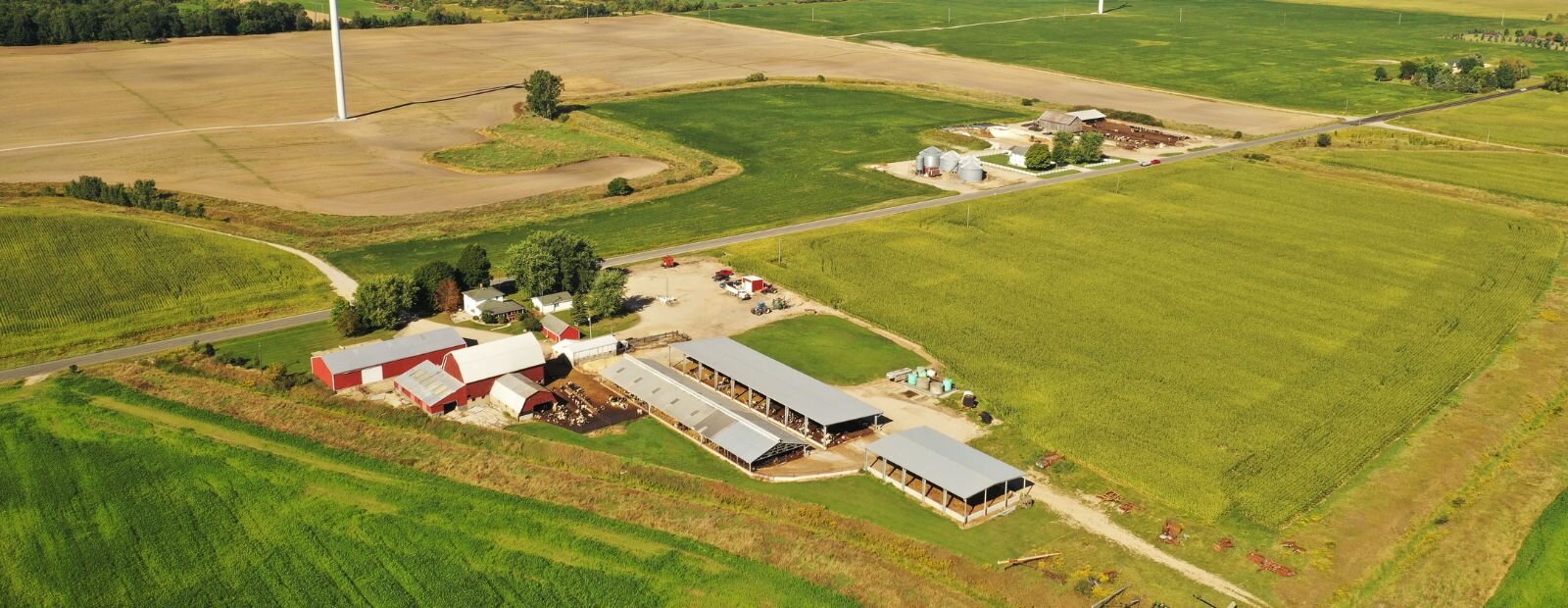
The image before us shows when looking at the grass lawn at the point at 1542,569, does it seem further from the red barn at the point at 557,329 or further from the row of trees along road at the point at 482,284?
the row of trees along road at the point at 482,284

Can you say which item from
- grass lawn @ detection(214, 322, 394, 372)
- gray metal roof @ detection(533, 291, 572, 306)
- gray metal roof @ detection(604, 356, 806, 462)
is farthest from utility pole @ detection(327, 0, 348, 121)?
gray metal roof @ detection(604, 356, 806, 462)

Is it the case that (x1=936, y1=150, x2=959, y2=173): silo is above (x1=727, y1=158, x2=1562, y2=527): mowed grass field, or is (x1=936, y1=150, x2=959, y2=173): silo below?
above

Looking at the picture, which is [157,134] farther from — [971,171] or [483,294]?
[971,171]

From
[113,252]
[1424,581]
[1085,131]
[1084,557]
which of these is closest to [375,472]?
[1084,557]

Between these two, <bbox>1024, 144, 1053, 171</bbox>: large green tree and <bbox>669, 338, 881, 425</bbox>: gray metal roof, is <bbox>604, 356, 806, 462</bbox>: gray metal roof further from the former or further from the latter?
<bbox>1024, 144, 1053, 171</bbox>: large green tree

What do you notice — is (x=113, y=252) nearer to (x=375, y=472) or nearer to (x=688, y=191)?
(x=375, y=472)

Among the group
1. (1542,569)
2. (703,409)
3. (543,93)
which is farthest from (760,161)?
(1542,569)
